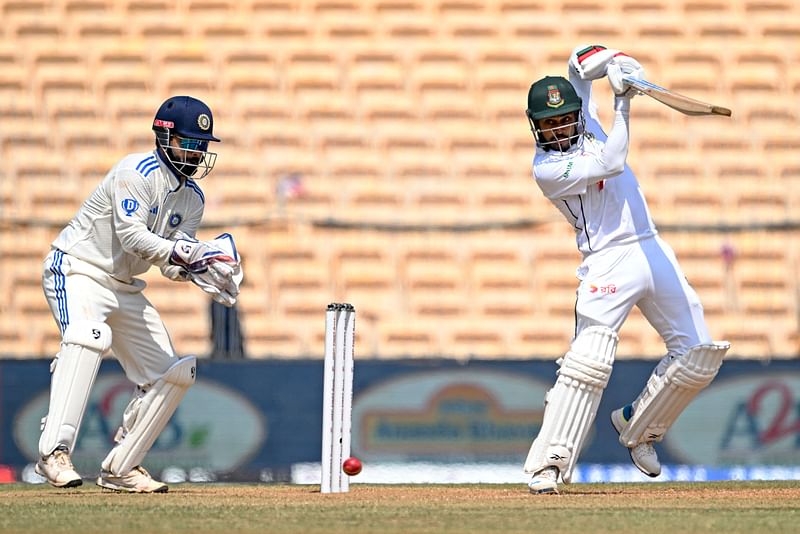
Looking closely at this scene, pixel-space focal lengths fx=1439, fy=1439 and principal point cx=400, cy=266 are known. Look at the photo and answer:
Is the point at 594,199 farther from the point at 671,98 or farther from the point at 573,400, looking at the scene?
the point at 573,400

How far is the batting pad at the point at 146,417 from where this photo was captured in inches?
245

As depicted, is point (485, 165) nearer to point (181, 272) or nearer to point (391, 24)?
point (391, 24)

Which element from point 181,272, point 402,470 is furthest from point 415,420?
point 181,272

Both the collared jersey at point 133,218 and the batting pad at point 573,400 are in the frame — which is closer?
the batting pad at point 573,400

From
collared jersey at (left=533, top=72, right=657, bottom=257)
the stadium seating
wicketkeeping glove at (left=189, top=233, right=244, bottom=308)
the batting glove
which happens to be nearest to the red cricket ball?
wicketkeeping glove at (left=189, top=233, right=244, bottom=308)

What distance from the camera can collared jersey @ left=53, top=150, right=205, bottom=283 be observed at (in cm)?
601

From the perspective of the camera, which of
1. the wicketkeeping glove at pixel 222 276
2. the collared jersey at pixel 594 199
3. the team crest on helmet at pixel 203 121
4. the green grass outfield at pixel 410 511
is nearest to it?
the green grass outfield at pixel 410 511

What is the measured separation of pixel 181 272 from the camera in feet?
20.1

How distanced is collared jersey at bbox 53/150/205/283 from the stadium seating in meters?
3.69

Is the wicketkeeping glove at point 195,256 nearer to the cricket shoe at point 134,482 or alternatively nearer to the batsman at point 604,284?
the cricket shoe at point 134,482

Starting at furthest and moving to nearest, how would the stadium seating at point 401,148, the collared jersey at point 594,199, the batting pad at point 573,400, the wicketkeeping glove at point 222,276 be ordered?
the stadium seating at point 401,148 < the wicketkeeping glove at point 222,276 < the collared jersey at point 594,199 < the batting pad at point 573,400

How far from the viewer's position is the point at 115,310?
6203mm

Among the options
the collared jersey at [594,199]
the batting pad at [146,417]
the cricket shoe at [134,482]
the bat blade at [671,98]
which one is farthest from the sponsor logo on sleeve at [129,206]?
the bat blade at [671,98]

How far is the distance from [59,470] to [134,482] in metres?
0.50
